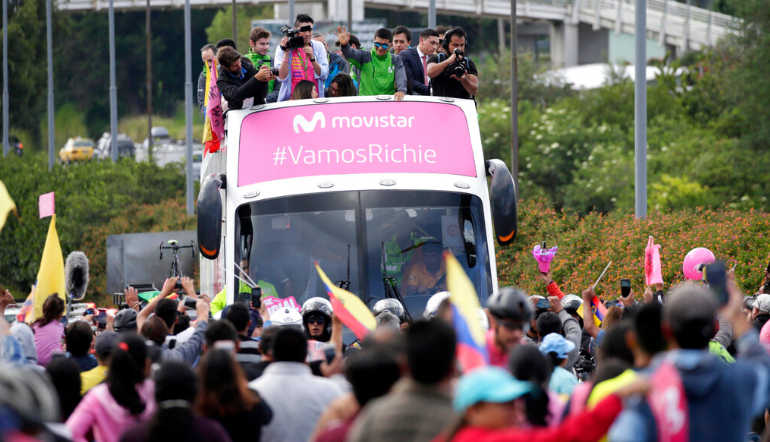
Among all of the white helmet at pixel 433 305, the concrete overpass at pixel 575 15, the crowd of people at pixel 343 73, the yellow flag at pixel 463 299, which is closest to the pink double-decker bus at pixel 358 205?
the crowd of people at pixel 343 73

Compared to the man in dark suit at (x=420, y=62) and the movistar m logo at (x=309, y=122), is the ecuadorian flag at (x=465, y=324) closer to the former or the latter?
the movistar m logo at (x=309, y=122)

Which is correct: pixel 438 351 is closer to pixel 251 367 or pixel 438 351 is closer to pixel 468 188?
pixel 251 367

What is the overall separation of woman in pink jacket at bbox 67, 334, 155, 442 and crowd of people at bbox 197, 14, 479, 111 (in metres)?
6.20

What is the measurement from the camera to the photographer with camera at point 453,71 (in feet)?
43.9

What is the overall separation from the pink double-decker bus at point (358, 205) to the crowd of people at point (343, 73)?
0.60 m

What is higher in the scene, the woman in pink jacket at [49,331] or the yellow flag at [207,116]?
the yellow flag at [207,116]

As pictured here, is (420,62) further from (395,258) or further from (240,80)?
(395,258)

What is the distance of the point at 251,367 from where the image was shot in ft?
26.2

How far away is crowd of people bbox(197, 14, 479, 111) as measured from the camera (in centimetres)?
1312

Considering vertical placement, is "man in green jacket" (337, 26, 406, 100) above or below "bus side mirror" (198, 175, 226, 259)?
above

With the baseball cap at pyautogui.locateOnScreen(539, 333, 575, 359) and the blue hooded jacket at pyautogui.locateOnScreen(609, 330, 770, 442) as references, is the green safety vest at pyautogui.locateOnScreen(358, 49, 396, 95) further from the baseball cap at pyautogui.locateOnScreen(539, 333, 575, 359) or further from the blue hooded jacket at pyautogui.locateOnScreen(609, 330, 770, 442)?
the blue hooded jacket at pyautogui.locateOnScreen(609, 330, 770, 442)

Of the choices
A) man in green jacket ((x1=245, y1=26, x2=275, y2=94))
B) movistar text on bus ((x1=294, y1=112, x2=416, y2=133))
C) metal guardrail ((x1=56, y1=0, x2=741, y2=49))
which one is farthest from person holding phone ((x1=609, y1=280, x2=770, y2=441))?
metal guardrail ((x1=56, y1=0, x2=741, y2=49))

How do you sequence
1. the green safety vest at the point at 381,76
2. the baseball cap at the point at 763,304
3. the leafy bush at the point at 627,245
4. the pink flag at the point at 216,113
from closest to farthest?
1. the baseball cap at the point at 763,304
2. the pink flag at the point at 216,113
3. the green safety vest at the point at 381,76
4. the leafy bush at the point at 627,245

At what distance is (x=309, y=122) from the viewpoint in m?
12.5
